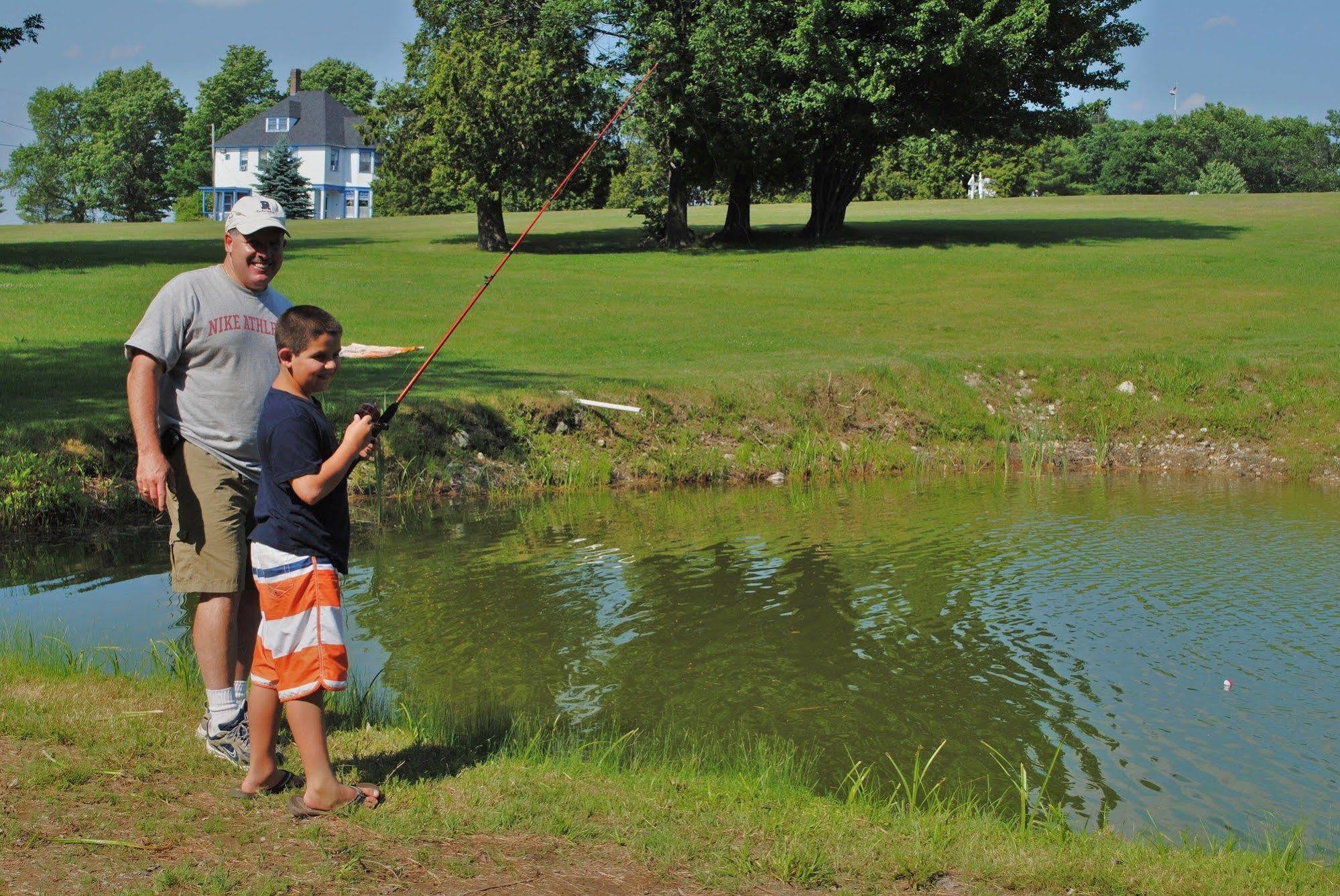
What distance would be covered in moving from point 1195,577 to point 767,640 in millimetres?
3880

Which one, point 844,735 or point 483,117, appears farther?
point 483,117

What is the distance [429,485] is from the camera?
13.7 meters

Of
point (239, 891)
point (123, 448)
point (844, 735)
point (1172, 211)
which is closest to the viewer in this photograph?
point (239, 891)

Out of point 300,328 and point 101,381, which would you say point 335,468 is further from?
point 101,381

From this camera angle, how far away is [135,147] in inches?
4013

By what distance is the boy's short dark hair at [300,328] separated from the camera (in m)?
4.81

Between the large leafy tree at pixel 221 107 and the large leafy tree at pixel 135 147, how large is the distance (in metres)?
1.84

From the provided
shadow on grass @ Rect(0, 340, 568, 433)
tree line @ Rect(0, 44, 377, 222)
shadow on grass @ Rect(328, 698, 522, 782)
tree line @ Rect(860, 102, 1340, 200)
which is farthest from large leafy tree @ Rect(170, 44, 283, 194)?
shadow on grass @ Rect(328, 698, 522, 782)

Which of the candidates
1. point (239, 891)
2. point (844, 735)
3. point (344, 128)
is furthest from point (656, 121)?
point (344, 128)

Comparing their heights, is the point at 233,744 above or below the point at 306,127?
below

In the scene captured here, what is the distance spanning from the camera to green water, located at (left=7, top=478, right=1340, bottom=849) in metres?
6.26

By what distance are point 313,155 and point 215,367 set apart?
95915 millimetres

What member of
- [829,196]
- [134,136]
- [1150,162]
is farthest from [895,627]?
[1150,162]

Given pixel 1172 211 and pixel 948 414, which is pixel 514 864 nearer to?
pixel 948 414
